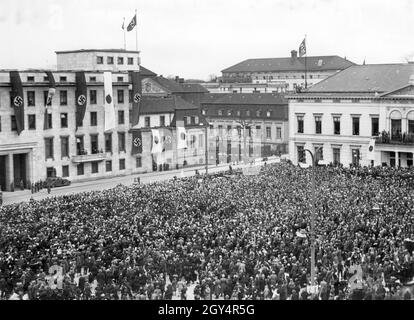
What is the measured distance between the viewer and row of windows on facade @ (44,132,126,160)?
62647mm

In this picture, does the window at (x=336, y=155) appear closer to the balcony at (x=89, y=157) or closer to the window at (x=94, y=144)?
the balcony at (x=89, y=157)

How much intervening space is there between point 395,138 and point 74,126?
3021 cm

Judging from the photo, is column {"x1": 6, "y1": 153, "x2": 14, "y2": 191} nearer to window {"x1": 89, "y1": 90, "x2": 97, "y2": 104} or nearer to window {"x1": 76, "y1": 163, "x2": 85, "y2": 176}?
window {"x1": 76, "y1": 163, "x2": 85, "y2": 176}

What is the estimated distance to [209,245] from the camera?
109ft

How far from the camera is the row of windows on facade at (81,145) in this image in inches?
2466

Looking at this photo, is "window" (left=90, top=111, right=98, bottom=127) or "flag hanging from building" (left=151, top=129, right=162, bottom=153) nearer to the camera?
"flag hanging from building" (left=151, top=129, right=162, bottom=153)

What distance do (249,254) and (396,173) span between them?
27990 mm

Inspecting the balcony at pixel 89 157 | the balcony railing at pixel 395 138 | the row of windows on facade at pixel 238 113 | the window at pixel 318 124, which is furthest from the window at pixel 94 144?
the row of windows on facade at pixel 238 113

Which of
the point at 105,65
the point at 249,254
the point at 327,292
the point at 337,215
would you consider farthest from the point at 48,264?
the point at 105,65

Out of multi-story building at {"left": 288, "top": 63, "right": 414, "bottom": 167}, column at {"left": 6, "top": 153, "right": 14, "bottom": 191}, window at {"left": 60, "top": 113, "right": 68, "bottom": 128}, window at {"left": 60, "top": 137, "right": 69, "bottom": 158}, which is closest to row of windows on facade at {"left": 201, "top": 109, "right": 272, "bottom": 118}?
multi-story building at {"left": 288, "top": 63, "right": 414, "bottom": 167}

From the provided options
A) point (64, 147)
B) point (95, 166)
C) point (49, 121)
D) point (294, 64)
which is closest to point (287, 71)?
point (294, 64)

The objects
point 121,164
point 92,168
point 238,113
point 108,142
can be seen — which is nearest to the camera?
point 92,168

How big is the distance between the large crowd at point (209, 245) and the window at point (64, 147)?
17.5 meters

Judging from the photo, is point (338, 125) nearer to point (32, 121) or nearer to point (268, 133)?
point (268, 133)
